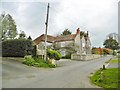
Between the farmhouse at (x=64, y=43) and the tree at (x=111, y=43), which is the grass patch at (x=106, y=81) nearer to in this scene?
the farmhouse at (x=64, y=43)

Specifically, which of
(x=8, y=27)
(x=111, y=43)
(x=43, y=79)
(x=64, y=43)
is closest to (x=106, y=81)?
(x=43, y=79)

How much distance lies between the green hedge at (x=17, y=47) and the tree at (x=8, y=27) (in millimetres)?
20550

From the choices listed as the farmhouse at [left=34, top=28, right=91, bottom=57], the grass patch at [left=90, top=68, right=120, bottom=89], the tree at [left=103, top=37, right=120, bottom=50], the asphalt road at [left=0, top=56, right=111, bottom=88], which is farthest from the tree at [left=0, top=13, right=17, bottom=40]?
the tree at [left=103, top=37, right=120, bottom=50]

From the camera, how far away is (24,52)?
3133cm

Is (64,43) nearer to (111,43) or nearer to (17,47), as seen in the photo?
(17,47)

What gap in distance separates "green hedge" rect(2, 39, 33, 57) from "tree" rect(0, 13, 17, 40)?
20550 millimetres

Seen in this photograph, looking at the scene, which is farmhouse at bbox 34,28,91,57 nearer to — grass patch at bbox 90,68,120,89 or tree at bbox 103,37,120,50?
tree at bbox 103,37,120,50

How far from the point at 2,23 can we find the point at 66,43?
2128cm

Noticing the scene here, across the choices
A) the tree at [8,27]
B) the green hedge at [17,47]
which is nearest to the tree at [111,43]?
the tree at [8,27]

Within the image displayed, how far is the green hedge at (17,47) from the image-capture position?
31.2 m

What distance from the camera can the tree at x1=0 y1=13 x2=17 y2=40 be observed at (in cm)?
5216

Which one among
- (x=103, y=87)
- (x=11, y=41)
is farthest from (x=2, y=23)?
(x=103, y=87)

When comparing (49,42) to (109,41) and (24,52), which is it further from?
(109,41)

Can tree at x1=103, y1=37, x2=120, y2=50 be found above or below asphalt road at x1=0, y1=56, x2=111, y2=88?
above
